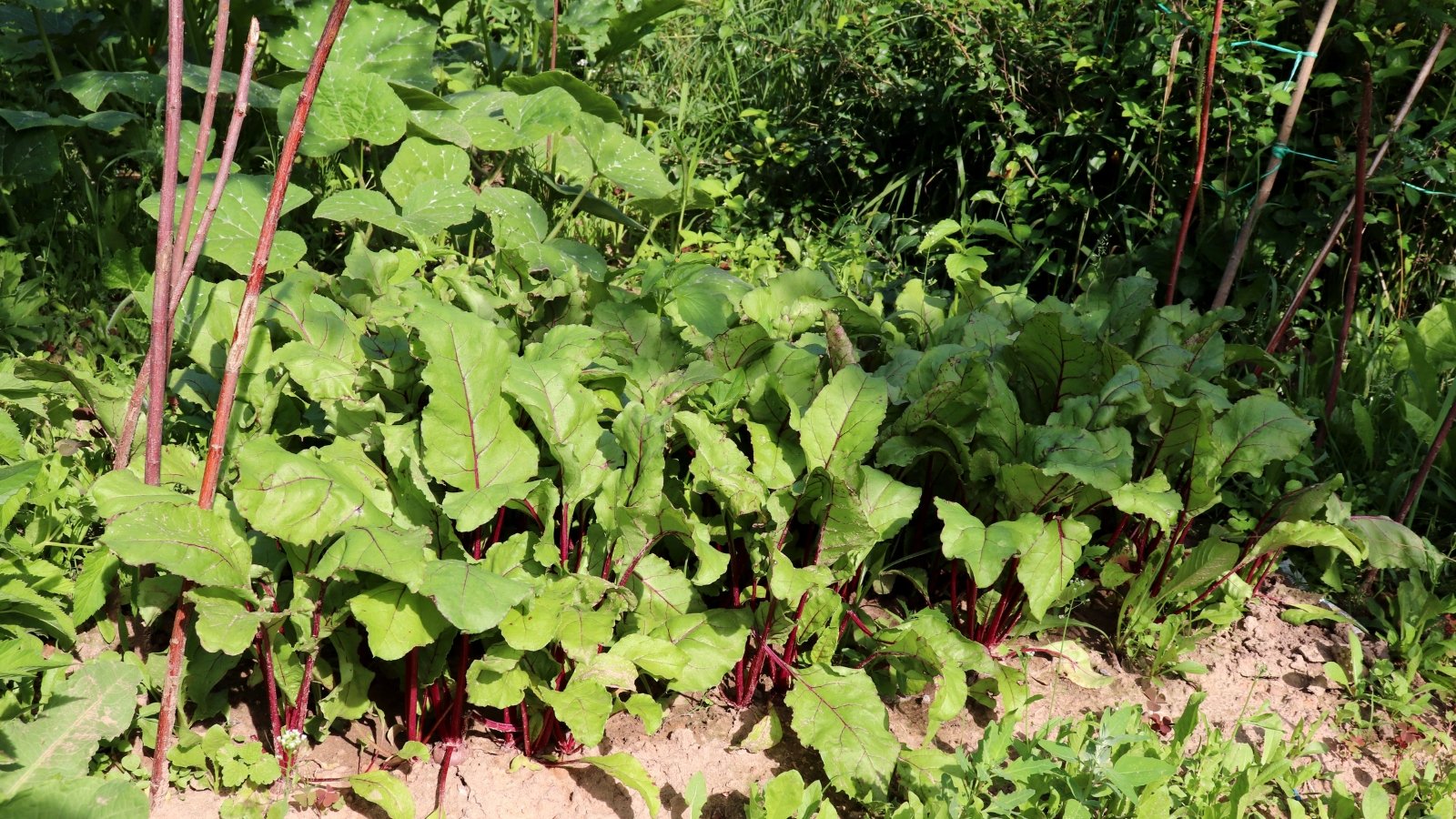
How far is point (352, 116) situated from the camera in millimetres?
3246

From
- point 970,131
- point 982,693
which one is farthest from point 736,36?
point 982,693

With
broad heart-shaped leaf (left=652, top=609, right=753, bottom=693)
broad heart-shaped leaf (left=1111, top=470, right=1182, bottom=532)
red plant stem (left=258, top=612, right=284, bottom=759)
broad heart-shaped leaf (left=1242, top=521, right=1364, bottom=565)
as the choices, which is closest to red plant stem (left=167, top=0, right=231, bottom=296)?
red plant stem (left=258, top=612, right=284, bottom=759)

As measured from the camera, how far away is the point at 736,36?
211 inches

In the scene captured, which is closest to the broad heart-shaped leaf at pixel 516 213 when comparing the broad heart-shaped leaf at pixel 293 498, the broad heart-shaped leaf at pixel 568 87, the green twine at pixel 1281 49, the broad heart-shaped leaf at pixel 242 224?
the broad heart-shaped leaf at pixel 242 224

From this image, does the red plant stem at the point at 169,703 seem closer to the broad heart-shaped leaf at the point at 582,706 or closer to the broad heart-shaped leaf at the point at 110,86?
the broad heart-shaped leaf at the point at 582,706

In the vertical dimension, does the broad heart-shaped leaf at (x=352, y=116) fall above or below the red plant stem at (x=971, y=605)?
above

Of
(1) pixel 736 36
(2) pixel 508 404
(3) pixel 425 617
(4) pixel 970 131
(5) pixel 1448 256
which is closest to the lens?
(3) pixel 425 617

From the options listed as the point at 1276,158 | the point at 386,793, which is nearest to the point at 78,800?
the point at 386,793

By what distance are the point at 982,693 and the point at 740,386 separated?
785 millimetres

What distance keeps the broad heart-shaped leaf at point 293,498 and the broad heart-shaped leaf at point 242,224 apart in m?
1.07

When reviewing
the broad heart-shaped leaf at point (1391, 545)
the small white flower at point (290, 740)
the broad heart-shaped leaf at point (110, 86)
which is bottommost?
the small white flower at point (290, 740)

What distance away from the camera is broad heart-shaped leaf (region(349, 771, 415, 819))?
1981mm

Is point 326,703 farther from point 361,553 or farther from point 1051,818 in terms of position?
point 1051,818

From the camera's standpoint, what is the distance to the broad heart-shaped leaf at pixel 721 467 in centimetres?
208
